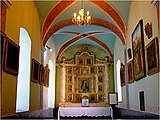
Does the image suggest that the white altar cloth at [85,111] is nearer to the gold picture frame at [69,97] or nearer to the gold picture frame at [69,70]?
the gold picture frame at [69,97]

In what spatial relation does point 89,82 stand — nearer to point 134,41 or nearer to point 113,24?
point 113,24

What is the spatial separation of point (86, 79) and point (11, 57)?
1018 cm

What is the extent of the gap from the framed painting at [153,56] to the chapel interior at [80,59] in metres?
0.02

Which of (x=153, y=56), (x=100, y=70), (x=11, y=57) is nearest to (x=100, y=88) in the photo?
(x=100, y=70)

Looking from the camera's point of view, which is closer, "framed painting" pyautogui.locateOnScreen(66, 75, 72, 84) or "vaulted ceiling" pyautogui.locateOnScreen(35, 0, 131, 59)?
"vaulted ceiling" pyautogui.locateOnScreen(35, 0, 131, 59)

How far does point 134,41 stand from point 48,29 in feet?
12.4

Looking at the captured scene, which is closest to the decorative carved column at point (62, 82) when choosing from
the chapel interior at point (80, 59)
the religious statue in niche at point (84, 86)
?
the chapel interior at point (80, 59)

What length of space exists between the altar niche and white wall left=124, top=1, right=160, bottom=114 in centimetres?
624

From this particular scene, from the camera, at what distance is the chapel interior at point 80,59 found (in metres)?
5.89

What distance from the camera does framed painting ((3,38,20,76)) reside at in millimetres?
5402

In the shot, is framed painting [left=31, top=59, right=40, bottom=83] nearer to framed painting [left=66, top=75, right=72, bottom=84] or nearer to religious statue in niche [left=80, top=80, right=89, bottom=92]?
framed painting [left=66, top=75, right=72, bottom=84]

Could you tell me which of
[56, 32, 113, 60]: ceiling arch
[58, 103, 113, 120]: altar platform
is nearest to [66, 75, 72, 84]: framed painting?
[56, 32, 113, 60]: ceiling arch

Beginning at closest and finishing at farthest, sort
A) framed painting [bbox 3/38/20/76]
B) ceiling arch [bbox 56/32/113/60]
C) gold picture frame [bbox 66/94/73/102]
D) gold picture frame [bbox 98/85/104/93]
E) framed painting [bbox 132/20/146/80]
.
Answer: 1. framed painting [bbox 3/38/20/76]
2. framed painting [bbox 132/20/146/80]
3. ceiling arch [bbox 56/32/113/60]
4. gold picture frame [bbox 66/94/73/102]
5. gold picture frame [bbox 98/85/104/93]

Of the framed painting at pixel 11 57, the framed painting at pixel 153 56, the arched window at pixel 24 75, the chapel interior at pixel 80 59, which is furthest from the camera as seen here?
the arched window at pixel 24 75
